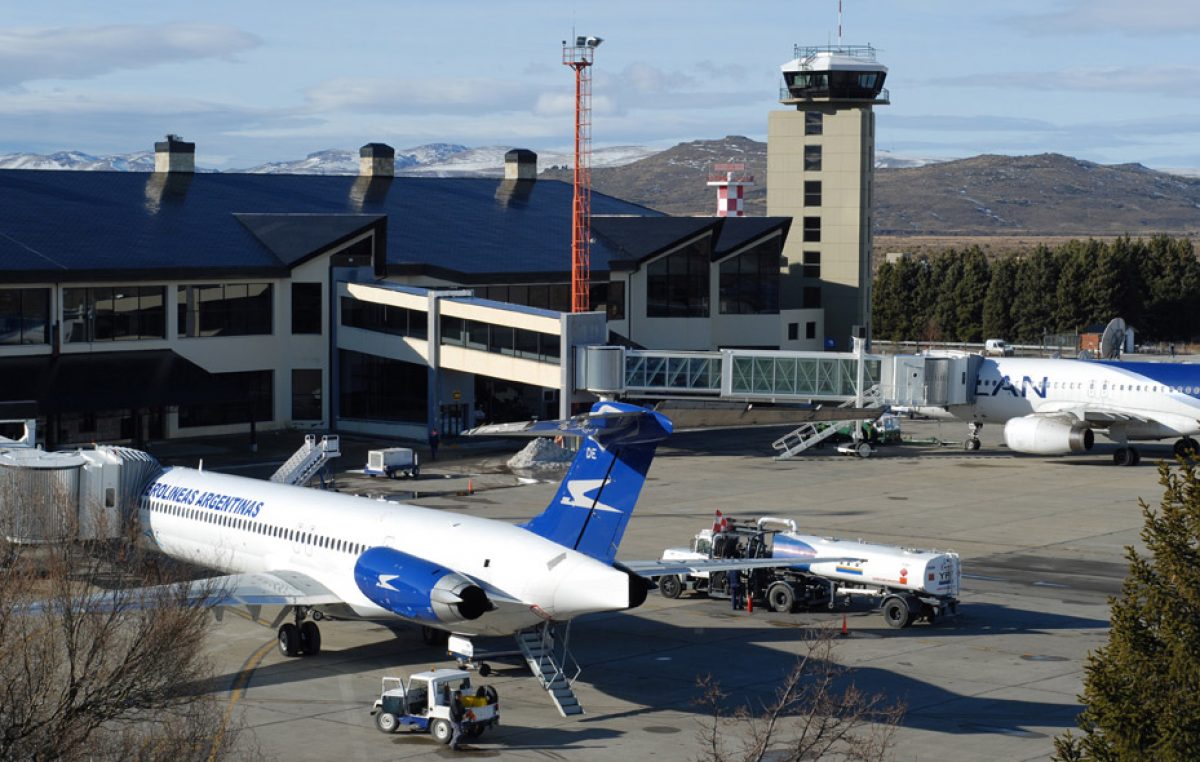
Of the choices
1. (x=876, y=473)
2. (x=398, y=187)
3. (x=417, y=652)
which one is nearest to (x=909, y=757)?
(x=417, y=652)

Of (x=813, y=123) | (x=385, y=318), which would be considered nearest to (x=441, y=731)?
(x=385, y=318)

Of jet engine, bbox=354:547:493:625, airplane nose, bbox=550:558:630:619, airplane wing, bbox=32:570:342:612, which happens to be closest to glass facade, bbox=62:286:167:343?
airplane wing, bbox=32:570:342:612

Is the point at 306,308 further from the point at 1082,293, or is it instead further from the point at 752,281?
the point at 1082,293

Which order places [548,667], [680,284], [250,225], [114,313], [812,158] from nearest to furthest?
[548,667], [114,313], [250,225], [680,284], [812,158]

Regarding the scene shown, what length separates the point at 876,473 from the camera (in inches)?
3167

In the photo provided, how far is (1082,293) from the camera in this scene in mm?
158250

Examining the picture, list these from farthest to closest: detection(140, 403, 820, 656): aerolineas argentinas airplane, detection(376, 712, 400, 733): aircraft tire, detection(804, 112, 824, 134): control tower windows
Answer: detection(804, 112, 824, 134): control tower windows
detection(140, 403, 820, 656): aerolineas argentinas airplane
detection(376, 712, 400, 733): aircraft tire

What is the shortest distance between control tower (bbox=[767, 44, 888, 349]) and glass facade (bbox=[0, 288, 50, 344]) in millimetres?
56849

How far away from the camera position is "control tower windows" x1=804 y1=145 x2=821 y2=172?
403 feet

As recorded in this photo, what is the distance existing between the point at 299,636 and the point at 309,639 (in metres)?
0.33

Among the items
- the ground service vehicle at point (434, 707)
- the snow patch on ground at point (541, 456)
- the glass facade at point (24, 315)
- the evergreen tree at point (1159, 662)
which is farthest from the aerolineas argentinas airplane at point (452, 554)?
the glass facade at point (24, 315)

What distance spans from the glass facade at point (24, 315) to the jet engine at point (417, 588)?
158 ft

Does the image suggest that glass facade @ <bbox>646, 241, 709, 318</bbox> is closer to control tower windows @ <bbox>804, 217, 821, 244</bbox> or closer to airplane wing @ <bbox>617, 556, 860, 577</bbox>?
control tower windows @ <bbox>804, 217, 821, 244</bbox>

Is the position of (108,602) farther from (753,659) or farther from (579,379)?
(579,379)
